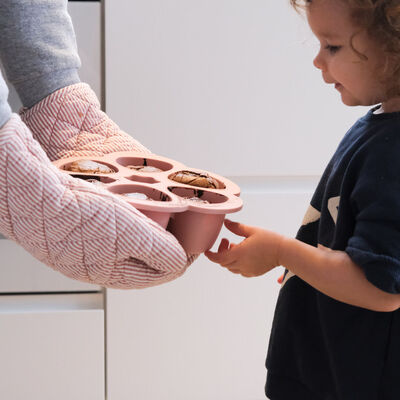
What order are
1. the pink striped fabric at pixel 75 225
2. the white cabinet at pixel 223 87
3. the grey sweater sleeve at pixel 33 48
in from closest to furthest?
1. the pink striped fabric at pixel 75 225
2. the grey sweater sleeve at pixel 33 48
3. the white cabinet at pixel 223 87

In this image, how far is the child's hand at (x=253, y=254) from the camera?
23.7 inches

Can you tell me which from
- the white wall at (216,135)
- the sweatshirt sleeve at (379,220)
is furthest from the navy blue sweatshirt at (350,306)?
the white wall at (216,135)

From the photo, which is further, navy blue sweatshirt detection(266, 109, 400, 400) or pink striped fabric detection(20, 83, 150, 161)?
pink striped fabric detection(20, 83, 150, 161)

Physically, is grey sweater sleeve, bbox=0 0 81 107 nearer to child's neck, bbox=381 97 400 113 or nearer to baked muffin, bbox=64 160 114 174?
baked muffin, bbox=64 160 114 174

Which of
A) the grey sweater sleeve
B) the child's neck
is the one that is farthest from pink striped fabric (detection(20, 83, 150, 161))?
the child's neck

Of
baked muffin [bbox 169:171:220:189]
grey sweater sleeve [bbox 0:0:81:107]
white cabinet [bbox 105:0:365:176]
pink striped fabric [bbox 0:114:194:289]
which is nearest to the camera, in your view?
pink striped fabric [bbox 0:114:194:289]

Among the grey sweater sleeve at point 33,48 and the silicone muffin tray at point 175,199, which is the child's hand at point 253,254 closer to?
the silicone muffin tray at point 175,199

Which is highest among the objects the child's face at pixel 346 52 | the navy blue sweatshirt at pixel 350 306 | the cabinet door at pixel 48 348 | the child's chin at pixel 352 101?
the child's face at pixel 346 52

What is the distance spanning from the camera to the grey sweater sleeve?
728mm

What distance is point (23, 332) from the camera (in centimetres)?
96

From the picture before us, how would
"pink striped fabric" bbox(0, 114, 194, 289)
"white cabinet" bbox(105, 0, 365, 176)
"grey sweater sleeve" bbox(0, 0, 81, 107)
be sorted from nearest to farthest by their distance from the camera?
"pink striped fabric" bbox(0, 114, 194, 289)
"grey sweater sleeve" bbox(0, 0, 81, 107)
"white cabinet" bbox(105, 0, 365, 176)

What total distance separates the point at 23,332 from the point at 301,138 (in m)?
0.50

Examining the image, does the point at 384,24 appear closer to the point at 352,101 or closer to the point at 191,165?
the point at 352,101

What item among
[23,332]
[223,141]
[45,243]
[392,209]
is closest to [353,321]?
[392,209]
